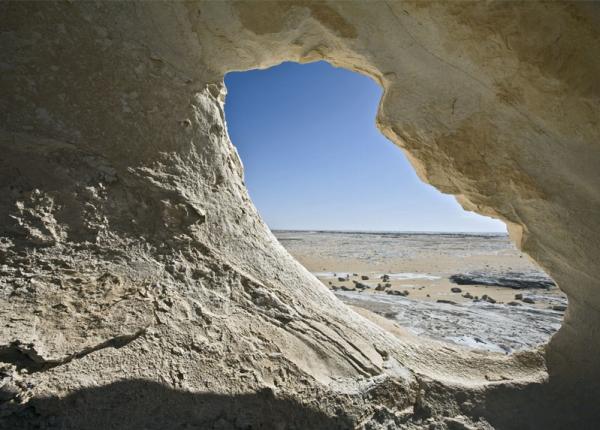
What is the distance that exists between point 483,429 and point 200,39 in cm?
283

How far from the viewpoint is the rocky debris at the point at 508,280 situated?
9.17 m

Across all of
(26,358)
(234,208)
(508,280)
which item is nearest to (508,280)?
(508,280)

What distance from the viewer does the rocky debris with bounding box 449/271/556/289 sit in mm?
9172

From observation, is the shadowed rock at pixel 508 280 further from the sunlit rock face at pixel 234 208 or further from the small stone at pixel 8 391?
the small stone at pixel 8 391

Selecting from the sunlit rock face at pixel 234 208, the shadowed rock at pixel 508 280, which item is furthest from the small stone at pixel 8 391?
the shadowed rock at pixel 508 280

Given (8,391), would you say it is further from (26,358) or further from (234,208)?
(234,208)

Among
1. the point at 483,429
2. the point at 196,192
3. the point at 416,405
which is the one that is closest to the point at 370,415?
the point at 416,405

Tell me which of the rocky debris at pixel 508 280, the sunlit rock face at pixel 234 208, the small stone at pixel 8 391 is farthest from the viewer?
the rocky debris at pixel 508 280

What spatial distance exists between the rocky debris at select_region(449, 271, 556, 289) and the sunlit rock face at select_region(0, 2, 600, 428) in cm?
755

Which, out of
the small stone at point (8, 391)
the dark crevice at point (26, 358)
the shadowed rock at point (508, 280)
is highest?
the shadowed rock at point (508, 280)

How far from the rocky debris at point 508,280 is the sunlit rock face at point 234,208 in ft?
24.8

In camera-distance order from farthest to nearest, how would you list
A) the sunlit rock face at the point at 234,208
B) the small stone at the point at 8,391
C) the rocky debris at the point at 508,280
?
the rocky debris at the point at 508,280 → the sunlit rock face at the point at 234,208 → the small stone at the point at 8,391

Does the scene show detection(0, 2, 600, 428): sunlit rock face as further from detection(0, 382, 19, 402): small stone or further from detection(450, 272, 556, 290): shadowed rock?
detection(450, 272, 556, 290): shadowed rock

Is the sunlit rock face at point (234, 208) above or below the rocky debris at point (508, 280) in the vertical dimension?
below
